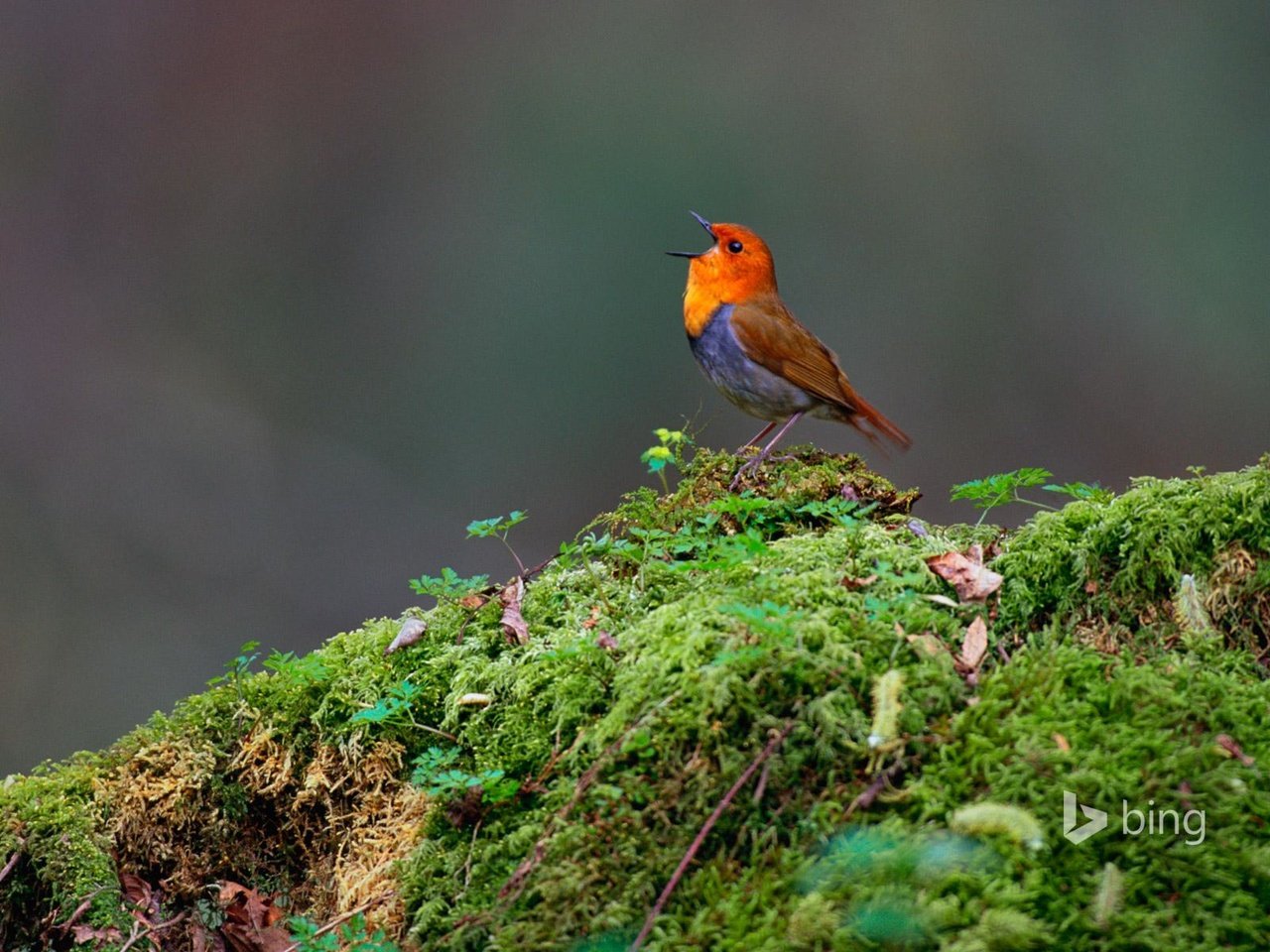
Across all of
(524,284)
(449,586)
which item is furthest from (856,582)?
(524,284)

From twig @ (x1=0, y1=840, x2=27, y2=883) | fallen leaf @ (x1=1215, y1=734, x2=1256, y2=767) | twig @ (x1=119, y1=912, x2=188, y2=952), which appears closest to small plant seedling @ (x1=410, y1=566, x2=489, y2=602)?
twig @ (x1=119, y1=912, x2=188, y2=952)

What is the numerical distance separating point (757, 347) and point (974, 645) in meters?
2.31

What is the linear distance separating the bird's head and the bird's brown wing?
0.28 feet

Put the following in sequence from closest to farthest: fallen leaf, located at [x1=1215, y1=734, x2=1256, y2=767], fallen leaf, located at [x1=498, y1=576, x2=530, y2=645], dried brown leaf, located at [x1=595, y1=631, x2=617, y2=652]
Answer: fallen leaf, located at [x1=1215, y1=734, x2=1256, y2=767], dried brown leaf, located at [x1=595, y1=631, x2=617, y2=652], fallen leaf, located at [x1=498, y1=576, x2=530, y2=645]

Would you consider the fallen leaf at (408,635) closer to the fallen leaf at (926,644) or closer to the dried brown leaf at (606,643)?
the dried brown leaf at (606,643)

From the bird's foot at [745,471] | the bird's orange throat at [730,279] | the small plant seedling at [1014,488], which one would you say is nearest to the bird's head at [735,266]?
the bird's orange throat at [730,279]

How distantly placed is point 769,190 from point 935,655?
6220 mm

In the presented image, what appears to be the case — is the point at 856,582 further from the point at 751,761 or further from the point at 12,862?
the point at 12,862

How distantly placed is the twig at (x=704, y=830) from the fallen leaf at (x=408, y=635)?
3.62ft

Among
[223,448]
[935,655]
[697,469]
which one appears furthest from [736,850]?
[223,448]

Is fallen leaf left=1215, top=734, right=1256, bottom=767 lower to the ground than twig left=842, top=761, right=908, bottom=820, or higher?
higher

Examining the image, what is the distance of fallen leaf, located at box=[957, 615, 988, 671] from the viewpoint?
6.62 feet

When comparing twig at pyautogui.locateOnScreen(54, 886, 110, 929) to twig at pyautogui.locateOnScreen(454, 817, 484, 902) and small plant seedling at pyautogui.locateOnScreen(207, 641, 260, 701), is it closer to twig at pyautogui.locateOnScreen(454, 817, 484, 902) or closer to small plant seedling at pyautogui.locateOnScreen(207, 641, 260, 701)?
small plant seedling at pyautogui.locateOnScreen(207, 641, 260, 701)

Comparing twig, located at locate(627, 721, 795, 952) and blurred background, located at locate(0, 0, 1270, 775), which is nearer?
twig, located at locate(627, 721, 795, 952)
